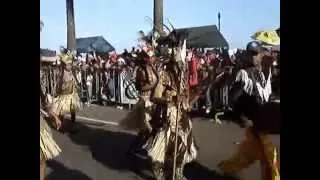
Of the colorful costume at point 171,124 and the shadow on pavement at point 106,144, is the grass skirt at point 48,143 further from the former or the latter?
the colorful costume at point 171,124

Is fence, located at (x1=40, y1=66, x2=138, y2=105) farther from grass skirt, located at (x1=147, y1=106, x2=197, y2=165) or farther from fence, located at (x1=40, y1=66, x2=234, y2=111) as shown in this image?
grass skirt, located at (x1=147, y1=106, x2=197, y2=165)

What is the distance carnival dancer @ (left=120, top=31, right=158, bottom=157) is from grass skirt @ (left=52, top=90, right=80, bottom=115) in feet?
0.64

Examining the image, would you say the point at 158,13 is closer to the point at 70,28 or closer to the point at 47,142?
the point at 70,28

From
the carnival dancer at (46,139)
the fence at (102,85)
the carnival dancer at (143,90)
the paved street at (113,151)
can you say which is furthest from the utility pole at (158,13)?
the carnival dancer at (46,139)

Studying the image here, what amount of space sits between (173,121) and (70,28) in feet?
1.73

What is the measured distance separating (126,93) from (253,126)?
19.5 inches

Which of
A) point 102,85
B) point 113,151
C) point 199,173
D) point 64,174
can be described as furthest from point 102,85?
point 199,173

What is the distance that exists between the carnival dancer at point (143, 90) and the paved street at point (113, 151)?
0.04 meters

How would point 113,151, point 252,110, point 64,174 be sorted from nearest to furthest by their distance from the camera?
point 252,110
point 64,174
point 113,151

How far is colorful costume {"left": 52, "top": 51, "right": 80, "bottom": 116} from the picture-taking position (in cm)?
197

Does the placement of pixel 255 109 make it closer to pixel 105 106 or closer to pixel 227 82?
pixel 227 82

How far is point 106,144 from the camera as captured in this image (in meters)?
2.03

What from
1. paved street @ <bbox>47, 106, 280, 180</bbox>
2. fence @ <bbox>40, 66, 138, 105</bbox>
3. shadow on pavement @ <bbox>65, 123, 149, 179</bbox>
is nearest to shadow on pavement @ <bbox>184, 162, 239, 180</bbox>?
paved street @ <bbox>47, 106, 280, 180</bbox>

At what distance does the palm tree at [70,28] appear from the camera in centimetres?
183
